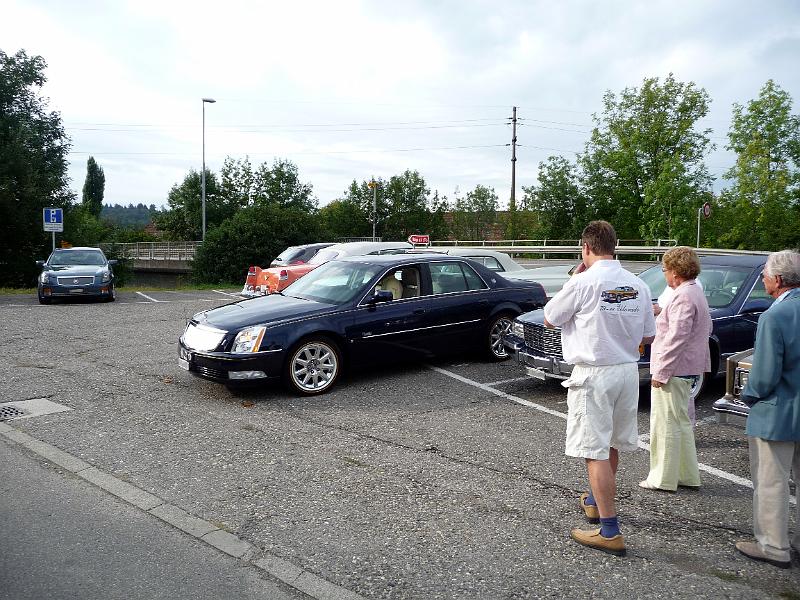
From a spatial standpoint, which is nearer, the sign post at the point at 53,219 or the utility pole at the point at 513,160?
the sign post at the point at 53,219

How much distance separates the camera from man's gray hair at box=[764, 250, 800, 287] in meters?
3.81

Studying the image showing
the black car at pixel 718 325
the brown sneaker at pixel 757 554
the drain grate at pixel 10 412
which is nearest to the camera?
the brown sneaker at pixel 757 554

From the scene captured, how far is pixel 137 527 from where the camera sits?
13.8 feet

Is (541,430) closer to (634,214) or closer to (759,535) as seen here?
(759,535)

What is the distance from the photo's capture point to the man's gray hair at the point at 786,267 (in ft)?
12.5

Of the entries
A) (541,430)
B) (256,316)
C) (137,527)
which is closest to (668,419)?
(541,430)

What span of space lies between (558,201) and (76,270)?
1507 inches

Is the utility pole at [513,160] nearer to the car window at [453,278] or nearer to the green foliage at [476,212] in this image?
the green foliage at [476,212]

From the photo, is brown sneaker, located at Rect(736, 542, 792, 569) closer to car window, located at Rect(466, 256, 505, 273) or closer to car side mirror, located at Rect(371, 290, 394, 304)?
car side mirror, located at Rect(371, 290, 394, 304)

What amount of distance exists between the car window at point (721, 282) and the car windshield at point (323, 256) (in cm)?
977

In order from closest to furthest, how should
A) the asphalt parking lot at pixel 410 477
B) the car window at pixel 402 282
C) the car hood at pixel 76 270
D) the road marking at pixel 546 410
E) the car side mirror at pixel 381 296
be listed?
the asphalt parking lot at pixel 410 477
the road marking at pixel 546 410
the car side mirror at pixel 381 296
the car window at pixel 402 282
the car hood at pixel 76 270

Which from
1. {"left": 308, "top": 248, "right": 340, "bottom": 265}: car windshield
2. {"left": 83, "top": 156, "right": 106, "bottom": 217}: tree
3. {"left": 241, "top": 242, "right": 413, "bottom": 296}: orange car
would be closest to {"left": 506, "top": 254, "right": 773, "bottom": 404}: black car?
{"left": 241, "top": 242, "right": 413, "bottom": 296}: orange car

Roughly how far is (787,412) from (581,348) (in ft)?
3.66

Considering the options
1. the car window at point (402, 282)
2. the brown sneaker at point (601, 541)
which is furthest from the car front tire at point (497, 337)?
the brown sneaker at point (601, 541)
